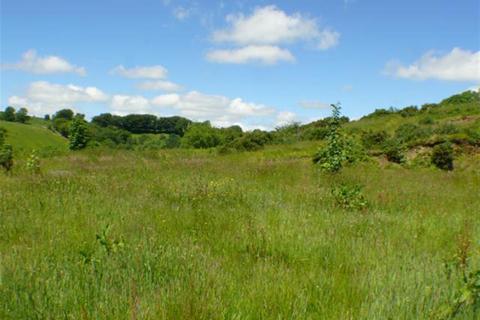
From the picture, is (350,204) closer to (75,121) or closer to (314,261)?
(314,261)

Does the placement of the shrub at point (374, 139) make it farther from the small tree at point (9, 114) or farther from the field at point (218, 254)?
the small tree at point (9, 114)

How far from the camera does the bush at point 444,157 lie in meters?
17.7

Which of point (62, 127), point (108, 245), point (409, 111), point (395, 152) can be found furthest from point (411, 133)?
point (62, 127)

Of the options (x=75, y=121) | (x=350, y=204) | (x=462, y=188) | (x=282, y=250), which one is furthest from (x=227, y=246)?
(x=75, y=121)

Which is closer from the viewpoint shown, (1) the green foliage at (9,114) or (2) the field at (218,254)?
(2) the field at (218,254)

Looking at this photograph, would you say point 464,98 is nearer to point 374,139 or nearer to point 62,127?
point 374,139

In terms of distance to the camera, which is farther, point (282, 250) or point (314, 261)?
point (282, 250)

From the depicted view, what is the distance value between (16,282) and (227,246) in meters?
2.07

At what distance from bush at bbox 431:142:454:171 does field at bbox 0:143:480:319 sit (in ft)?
35.5

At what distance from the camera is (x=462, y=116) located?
2497cm

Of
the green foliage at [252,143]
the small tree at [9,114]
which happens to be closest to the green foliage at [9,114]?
the small tree at [9,114]

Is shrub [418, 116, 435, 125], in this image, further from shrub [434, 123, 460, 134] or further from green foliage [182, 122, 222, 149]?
green foliage [182, 122, 222, 149]

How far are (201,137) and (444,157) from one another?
65.2 m

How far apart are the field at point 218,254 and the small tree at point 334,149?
424 centimetres
